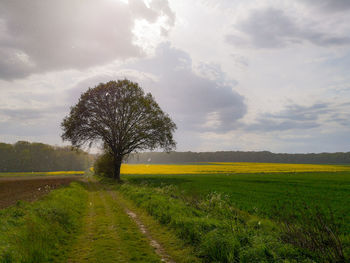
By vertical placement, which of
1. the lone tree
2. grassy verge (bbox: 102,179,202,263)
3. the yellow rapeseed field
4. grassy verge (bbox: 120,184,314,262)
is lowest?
the yellow rapeseed field

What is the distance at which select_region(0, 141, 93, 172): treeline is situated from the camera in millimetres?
103312

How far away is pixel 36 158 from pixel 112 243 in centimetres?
12086

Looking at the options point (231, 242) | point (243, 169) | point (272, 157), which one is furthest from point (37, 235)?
point (272, 157)

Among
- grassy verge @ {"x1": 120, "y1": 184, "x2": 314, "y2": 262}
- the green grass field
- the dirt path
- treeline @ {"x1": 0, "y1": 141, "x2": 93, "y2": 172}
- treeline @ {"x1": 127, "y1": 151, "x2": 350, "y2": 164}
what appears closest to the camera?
grassy verge @ {"x1": 120, "y1": 184, "x2": 314, "y2": 262}

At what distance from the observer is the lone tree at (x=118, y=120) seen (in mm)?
36281

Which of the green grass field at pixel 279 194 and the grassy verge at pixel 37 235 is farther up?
the grassy verge at pixel 37 235

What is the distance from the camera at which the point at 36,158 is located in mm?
109562

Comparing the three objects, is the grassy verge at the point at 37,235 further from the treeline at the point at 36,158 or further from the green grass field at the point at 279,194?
the treeline at the point at 36,158

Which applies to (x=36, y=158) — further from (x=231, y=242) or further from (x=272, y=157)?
(x=272, y=157)

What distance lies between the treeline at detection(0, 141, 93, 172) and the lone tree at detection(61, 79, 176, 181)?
73459 millimetres

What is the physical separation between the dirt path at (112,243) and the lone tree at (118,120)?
87.3 ft

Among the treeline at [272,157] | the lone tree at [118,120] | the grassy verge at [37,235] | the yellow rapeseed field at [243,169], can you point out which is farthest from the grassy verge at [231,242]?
the treeline at [272,157]

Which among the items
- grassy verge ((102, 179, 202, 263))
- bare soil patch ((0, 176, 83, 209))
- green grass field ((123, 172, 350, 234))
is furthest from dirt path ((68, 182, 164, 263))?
bare soil patch ((0, 176, 83, 209))

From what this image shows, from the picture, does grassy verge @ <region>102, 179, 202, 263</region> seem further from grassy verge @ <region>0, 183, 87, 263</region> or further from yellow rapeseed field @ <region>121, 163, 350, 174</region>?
yellow rapeseed field @ <region>121, 163, 350, 174</region>
